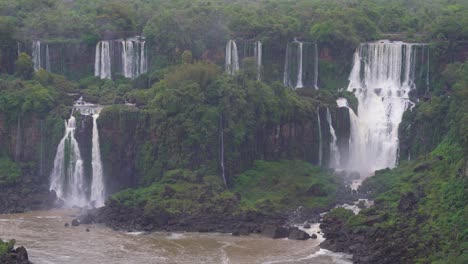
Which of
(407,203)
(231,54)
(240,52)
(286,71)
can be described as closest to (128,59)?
(231,54)

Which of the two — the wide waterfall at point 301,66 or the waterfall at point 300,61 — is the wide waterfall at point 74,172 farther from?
the waterfall at point 300,61

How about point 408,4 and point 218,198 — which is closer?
point 218,198

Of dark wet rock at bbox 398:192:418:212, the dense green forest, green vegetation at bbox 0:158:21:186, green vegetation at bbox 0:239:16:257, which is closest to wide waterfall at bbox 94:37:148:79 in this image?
the dense green forest

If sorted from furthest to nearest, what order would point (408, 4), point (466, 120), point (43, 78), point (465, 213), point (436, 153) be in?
point (408, 4) → point (43, 78) → point (436, 153) → point (466, 120) → point (465, 213)

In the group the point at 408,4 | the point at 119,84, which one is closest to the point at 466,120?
the point at 119,84

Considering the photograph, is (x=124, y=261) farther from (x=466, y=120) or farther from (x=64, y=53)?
(x=64, y=53)

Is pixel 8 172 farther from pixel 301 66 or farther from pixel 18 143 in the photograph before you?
pixel 301 66

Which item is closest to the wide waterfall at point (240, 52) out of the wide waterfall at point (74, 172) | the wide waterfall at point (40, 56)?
the wide waterfall at point (40, 56)
